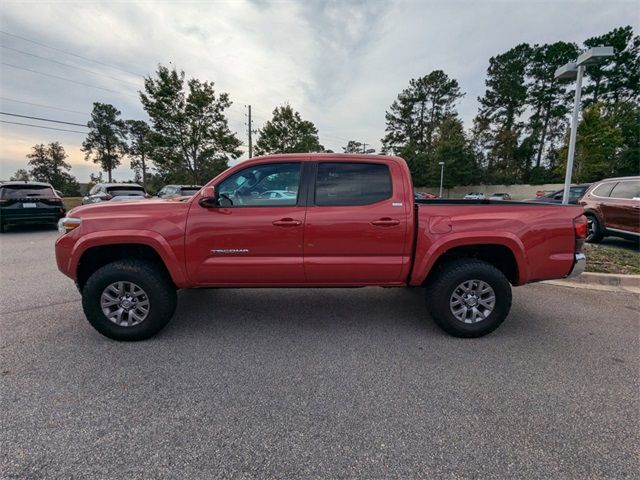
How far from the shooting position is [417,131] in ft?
184

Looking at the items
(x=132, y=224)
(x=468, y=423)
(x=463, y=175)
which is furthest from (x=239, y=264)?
(x=463, y=175)

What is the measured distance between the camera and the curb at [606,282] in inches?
191

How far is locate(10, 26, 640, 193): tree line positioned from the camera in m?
23.9

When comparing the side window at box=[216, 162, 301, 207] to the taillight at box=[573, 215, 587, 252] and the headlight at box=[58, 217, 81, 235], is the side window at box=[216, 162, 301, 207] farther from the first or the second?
the taillight at box=[573, 215, 587, 252]

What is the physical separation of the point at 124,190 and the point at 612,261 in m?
15.1

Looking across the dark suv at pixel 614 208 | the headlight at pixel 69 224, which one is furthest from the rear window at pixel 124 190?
the dark suv at pixel 614 208

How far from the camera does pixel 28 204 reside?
384 inches

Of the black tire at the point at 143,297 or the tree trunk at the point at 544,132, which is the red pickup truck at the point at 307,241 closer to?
the black tire at the point at 143,297

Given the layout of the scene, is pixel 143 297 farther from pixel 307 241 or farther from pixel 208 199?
pixel 307 241

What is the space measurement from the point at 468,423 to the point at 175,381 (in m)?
2.22

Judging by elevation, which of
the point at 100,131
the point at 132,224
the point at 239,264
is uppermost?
the point at 100,131

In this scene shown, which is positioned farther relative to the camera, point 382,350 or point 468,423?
point 382,350

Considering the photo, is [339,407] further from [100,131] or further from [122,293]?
[100,131]

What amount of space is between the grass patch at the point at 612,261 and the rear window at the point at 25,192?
14.5 meters
